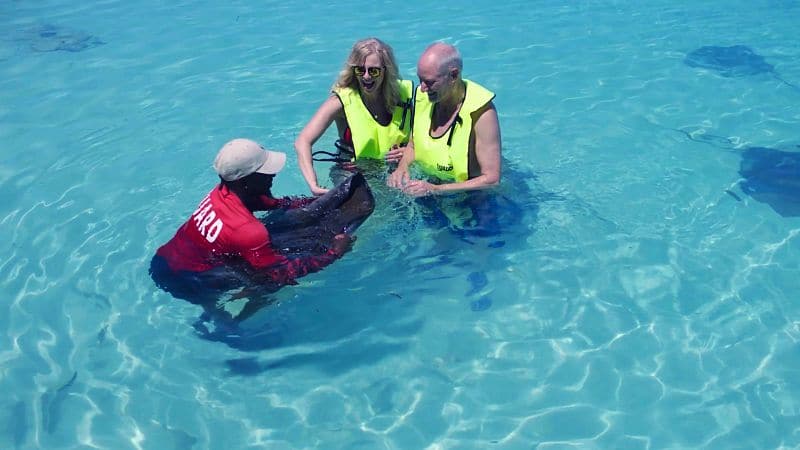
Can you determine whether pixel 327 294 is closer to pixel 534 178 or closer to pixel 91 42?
pixel 534 178

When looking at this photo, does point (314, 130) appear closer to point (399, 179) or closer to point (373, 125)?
point (373, 125)

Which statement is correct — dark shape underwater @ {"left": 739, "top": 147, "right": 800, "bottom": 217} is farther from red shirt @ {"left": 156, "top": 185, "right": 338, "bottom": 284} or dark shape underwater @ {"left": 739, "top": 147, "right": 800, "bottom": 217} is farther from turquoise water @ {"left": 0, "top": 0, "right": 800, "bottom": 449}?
red shirt @ {"left": 156, "top": 185, "right": 338, "bottom": 284}

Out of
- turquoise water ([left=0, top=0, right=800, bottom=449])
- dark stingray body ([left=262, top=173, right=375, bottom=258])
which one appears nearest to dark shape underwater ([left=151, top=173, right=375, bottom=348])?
dark stingray body ([left=262, top=173, right=375, bottom=258])

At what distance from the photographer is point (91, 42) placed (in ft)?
33.2

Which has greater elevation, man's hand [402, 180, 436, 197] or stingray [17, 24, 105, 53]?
stingray [17, 24, 105, 53]

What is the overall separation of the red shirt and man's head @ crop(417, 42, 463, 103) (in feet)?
4.36

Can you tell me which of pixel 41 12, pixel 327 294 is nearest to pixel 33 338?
pixel 327 294

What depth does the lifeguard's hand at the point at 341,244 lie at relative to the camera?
14.6 feet

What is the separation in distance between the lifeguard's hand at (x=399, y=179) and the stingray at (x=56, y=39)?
6.71 metres

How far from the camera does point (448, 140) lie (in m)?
4.89

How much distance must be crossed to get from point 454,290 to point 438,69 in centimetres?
153

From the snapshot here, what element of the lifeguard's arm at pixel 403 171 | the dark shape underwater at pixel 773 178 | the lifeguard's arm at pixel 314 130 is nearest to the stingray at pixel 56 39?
the lifeguard's arm at pixel 314 130

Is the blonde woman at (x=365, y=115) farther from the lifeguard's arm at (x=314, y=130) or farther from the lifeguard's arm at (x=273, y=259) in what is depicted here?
the lifeguard's arm at (x=273, y=259)

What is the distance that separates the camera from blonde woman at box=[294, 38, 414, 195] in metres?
5.04
